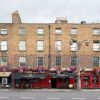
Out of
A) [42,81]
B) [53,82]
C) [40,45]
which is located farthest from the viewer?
[53,82]

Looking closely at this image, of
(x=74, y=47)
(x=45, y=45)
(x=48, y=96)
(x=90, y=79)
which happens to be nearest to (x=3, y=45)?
(x=45, y=45)

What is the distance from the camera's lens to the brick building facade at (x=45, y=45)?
6875cm

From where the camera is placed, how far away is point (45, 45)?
68.9 meters

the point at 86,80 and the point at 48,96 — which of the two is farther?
the point at 86,80

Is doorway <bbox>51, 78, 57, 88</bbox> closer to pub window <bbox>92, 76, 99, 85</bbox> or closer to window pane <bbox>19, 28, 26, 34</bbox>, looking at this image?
pub window <bbox>92, 76, 99, 85</bbox>

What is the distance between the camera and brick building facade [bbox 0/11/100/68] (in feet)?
226

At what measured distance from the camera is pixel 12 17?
69938 millimetres

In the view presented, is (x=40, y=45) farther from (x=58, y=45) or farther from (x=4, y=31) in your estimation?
(x=4, y=31)

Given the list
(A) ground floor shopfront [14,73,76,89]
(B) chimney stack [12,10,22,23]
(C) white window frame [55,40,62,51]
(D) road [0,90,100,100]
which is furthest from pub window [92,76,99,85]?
(D) road [0,90,100,100]

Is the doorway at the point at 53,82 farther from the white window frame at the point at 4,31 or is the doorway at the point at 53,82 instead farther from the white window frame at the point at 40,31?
the white window frame at the point at 4,31

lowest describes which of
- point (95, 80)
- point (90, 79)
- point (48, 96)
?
point (48, 96)

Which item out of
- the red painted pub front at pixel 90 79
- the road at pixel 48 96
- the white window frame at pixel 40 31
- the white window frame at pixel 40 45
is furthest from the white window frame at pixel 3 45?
the road at pixel 48 96

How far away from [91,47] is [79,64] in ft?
12.3

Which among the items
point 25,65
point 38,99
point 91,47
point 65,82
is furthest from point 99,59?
point 38,99
